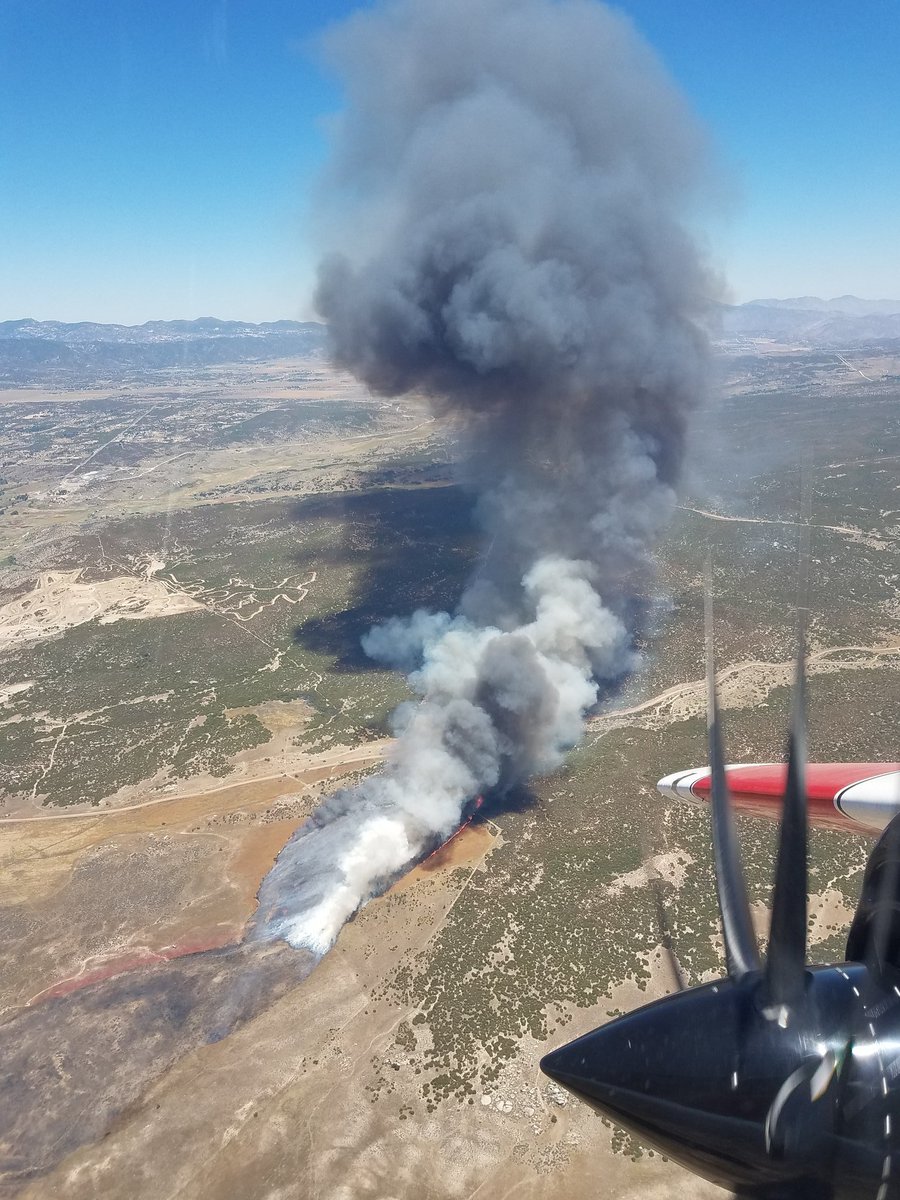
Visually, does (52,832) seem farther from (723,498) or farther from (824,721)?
(723,498)

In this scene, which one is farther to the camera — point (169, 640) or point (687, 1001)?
point (169, 640)

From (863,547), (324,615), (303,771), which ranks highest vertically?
(863,547)

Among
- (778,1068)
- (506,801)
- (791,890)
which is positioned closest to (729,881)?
(791,890)

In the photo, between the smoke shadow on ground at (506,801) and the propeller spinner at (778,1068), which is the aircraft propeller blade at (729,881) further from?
the smoke shadow on ground at (506,801)

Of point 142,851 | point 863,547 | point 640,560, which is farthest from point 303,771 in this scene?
point 863,547

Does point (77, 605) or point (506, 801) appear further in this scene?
point (77, 605)

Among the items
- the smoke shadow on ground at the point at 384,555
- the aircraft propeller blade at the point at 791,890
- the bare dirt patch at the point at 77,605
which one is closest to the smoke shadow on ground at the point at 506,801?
the smoke shadow on ground at the point at 384,555

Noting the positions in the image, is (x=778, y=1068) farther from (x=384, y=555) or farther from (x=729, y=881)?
(x=384, y=555)
